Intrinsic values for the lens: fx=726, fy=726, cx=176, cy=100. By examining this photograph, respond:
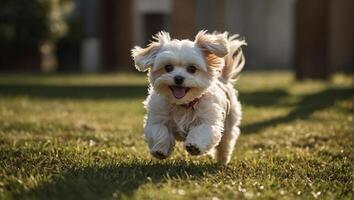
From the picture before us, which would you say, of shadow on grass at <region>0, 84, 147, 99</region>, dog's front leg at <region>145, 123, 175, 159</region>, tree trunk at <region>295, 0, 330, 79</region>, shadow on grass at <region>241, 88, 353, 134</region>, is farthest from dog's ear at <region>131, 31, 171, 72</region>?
tree trunk at <region>295, 0, 330, 79</region>

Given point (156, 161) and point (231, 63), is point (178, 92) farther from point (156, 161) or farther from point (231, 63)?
point (231, 63)

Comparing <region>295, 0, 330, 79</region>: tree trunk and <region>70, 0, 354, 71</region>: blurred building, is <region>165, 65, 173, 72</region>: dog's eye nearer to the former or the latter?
<region>295, 0, 330, 79</region>: tree trunk

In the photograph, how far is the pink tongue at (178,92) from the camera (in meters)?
5.47

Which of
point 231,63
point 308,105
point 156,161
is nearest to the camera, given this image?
point 156,161

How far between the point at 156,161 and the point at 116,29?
67.9 feet

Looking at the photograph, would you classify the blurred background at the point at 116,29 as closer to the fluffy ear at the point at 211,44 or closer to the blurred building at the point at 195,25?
the blurred building at the point at 195,25

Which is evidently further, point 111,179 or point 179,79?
point 179,79

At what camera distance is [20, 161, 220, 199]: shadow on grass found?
13.6 feet

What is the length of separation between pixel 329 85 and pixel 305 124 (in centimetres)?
703

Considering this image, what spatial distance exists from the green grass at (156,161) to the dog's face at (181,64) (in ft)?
1.85

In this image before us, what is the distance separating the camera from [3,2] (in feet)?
66.8

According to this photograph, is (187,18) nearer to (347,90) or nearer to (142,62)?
(347,90)

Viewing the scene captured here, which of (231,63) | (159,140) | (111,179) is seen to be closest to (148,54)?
(159,140)

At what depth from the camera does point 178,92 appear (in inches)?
216
